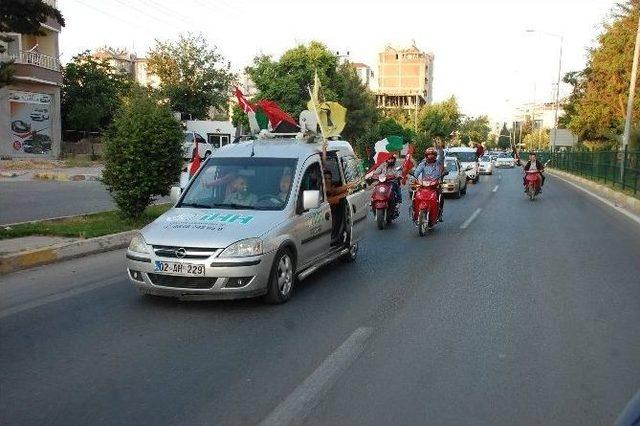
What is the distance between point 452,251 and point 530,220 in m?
5.81

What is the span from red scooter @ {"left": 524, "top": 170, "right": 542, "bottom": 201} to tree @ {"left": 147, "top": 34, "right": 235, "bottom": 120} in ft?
107

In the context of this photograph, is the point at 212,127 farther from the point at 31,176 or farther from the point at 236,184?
the point at 236,184

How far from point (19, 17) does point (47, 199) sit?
30.2 ft

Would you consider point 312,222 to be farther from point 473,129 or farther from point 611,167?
point 473,129

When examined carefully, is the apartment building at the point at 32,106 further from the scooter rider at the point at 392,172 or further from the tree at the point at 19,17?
the tree at the point at 19,17

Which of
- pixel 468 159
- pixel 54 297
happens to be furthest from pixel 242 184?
pixel 468 159

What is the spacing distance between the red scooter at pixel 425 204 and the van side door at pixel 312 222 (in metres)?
4.65

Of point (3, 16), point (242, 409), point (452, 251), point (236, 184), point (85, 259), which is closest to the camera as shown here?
point (242, 409)

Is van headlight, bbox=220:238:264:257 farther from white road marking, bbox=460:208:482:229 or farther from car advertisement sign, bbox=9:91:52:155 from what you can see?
car advertisement sign, bbox=9:91:52:155

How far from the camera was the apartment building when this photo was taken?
35.7 metres

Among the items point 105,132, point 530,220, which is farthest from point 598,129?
point 105,132

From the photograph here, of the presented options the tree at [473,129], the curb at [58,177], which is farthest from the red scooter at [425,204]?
the tree at [473,129]

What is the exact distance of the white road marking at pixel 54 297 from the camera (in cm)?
667

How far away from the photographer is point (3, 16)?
9.16 metres
